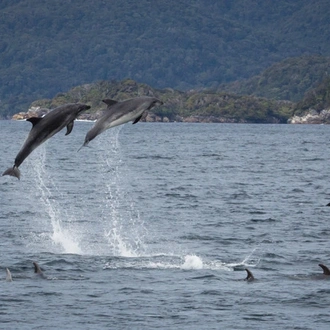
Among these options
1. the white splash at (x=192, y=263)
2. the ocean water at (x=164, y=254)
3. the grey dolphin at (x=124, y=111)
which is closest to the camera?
the grey dolphin at (x=124, y=111)

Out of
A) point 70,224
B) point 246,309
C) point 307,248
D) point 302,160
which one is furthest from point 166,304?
point 302,160

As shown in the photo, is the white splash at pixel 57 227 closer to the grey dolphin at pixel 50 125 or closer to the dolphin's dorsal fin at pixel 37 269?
the dolphin's dorsal fin at pixel 37 269

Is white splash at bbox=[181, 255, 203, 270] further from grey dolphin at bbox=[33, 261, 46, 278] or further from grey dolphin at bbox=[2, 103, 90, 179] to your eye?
grey dolphin at bbox=[2, 103, 90, 179]

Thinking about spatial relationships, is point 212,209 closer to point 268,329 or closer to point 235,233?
point 235,233

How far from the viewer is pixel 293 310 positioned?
25766mm

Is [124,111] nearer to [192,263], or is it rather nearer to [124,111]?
[124,111]

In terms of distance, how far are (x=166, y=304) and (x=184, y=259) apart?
6858mm

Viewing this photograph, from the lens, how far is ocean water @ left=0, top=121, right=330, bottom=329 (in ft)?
83.0

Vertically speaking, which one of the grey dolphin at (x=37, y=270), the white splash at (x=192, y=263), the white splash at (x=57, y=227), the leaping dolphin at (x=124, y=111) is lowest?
the white splash at (x=57, y=227)

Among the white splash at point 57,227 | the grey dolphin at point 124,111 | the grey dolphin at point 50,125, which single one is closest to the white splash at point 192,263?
the white splash at point 57,227

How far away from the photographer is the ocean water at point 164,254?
2530 centimetres

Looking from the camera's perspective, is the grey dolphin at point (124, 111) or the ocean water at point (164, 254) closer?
the grey dolphin at point (124, 111)

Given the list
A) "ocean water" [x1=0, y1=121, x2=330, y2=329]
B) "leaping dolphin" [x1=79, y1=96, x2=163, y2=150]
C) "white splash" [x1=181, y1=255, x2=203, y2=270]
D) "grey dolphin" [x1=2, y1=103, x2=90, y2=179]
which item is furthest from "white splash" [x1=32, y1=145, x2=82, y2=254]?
"grey dolphin" [x1=2, y1=103, x2=90, y2=179]

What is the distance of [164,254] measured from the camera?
34.8 m
